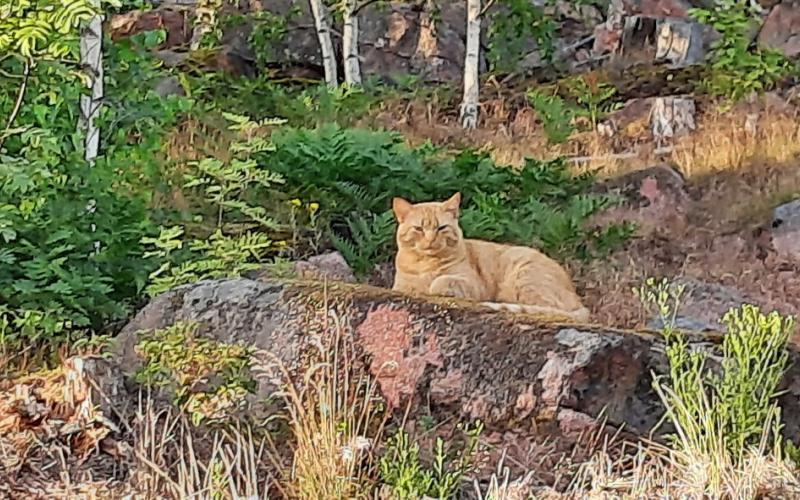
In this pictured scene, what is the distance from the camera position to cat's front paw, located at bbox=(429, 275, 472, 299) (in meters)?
5.72

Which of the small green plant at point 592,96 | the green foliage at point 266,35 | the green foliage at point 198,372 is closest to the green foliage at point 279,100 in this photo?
the green foliage at point 266,35

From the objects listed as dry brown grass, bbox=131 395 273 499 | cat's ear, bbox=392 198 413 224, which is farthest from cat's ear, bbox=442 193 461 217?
dry brown grass, bbox=131 395 273 499

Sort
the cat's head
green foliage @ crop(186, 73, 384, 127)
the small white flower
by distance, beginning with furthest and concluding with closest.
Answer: green foliage @ crop(186, 73, 384, 127), the cat's head, the small white flower

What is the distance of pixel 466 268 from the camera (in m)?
6.00

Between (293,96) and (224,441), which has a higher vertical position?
(293,96)

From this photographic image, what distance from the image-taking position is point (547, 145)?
39.1 ft

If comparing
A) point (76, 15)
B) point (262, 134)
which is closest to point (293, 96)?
point (262, 134)

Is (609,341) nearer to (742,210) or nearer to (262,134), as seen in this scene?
(742,210)

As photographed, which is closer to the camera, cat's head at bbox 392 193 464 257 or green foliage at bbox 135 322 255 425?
green foliage at bbox 135 322 255 425

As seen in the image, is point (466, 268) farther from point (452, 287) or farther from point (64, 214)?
point (64, 214)

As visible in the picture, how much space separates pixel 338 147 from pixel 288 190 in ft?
1.63

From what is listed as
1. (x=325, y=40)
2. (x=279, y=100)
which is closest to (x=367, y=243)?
(x=279, y=100)

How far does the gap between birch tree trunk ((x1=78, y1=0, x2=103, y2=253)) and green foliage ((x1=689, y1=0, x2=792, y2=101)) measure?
7.93 metres

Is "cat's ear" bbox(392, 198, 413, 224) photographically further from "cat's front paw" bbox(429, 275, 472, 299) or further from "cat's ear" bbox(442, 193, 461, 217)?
"cat's front paw" bbox(429, 275, 472, 299)
